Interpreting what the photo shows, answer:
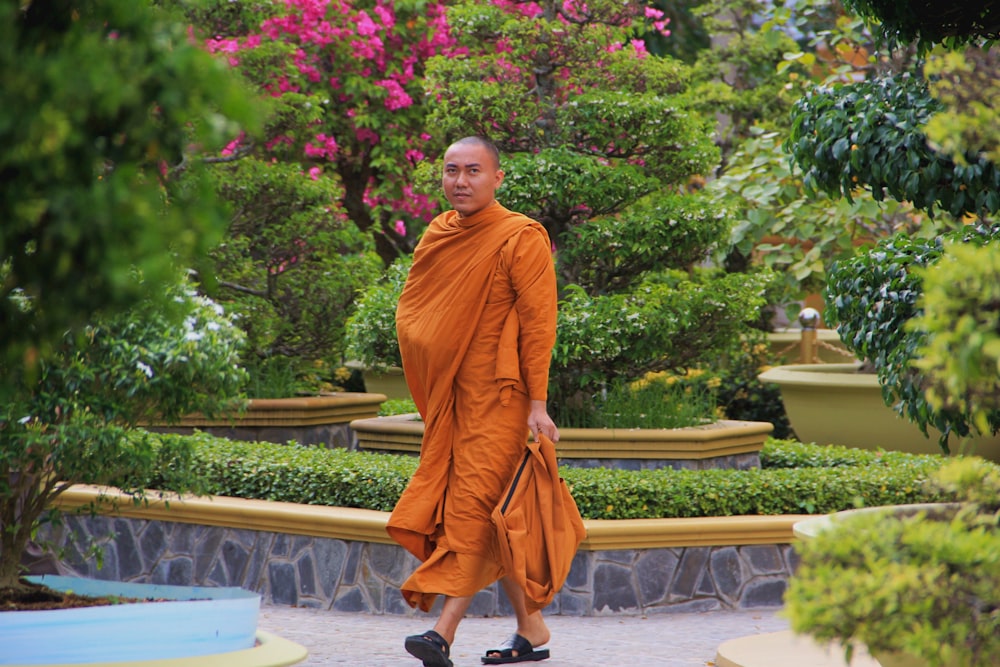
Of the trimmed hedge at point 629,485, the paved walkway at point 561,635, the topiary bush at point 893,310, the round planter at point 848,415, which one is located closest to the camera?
the topiary bush at point 893,310

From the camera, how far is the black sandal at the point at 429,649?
4.79 meters

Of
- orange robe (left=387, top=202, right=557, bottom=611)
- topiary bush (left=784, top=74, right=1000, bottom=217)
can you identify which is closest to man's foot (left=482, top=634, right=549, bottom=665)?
orange robe (left=387, top=202, right=557, bottom=611)

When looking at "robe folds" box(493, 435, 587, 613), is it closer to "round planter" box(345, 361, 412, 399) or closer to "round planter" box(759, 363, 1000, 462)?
"round planter" box(759, 363, 1000, 462)

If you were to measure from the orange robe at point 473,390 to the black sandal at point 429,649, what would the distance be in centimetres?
21

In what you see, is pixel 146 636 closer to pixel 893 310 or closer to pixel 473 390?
pixel 473 390

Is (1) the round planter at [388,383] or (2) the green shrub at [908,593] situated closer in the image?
(2) the green shrub at [908,593]

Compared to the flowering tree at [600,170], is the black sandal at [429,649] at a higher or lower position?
lower

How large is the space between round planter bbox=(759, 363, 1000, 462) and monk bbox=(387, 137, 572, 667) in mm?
4940

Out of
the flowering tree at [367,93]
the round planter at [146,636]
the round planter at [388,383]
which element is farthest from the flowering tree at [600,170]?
the round planter at [388,383]

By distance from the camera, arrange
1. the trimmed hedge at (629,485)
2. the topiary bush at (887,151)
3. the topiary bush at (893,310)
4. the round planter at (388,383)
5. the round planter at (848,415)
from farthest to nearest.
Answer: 1. the round planter at (388,383)
2. the round planter at (848,415)
3. the trimmed hedge at (629,485)
4. the topiary bush at (887,151)
5. the topiary bush at (893,310)

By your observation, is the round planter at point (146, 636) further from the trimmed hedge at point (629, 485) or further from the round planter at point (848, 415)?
the round planter at point (848, 415)

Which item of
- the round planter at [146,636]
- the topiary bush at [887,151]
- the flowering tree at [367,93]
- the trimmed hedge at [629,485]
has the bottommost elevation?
the round planter at [146,636]

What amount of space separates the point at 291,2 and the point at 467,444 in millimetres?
7434

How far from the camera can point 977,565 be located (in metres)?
2.49
